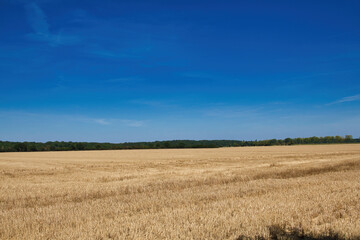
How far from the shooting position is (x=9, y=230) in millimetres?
6160

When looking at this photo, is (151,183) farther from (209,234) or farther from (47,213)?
(209,234)

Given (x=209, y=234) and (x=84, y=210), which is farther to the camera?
(x=84, y=210)

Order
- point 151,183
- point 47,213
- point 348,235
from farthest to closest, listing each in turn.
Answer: point 151,183 < point 47,213 < point 348,235

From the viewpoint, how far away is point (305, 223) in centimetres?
634

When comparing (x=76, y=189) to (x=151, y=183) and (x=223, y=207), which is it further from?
(x=223, y=207)

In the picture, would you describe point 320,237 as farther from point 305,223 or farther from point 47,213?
point 47,213

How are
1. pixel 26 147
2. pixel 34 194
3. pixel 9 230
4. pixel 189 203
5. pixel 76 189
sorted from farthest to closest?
pixel 26 147 < pixel 76 189 < pixel 34 194 < pixel 189 203 < pixel 9 230

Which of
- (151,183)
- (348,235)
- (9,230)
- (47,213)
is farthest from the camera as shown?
(151,183)

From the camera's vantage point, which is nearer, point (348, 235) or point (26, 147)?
point (348, 235)

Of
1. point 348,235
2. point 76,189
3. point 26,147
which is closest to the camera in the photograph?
point 348,235

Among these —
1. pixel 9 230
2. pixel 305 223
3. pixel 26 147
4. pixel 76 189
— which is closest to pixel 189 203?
pixel 305 223

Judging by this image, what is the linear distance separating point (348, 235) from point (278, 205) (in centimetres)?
255

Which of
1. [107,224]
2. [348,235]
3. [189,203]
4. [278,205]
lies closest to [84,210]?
[107,224]

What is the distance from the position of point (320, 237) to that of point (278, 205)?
2.42 metres
